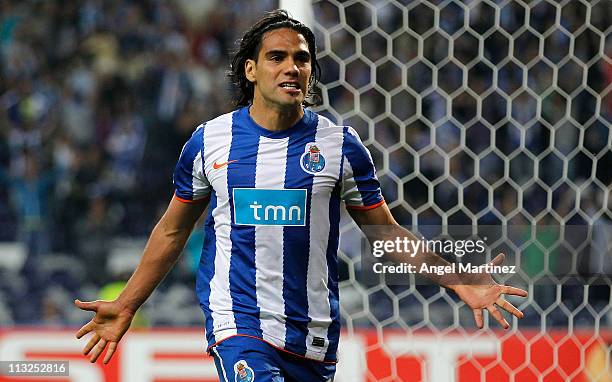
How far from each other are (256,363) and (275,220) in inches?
16.9

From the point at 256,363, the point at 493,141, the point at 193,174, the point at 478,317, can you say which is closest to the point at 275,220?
the point at 193,174

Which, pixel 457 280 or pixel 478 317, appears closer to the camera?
pixel 478 317

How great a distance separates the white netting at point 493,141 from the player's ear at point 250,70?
0.97 meters

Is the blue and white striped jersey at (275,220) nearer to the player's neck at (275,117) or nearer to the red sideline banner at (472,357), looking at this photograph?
the player's neck at (275,117)

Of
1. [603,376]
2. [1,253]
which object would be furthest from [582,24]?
[1,253]

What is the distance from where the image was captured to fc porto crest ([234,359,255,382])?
9.96ft

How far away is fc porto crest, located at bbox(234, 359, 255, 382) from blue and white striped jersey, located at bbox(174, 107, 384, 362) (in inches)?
3.6

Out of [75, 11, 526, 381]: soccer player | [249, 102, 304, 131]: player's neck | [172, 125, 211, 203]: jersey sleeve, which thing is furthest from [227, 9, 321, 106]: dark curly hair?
[172, 125, 211, 203]: jersey sleeve

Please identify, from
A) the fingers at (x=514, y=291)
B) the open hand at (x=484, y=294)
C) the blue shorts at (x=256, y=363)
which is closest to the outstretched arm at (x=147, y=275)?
the blue shorts at (x=256, y=363)

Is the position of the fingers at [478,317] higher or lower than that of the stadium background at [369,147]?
lower

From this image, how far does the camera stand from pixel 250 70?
3268mm

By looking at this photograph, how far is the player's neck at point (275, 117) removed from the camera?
319 centimetres

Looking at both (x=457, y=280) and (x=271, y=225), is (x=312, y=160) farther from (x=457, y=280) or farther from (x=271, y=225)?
(x=457, y=280)

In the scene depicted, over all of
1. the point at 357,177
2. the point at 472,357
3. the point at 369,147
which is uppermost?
the point at 369,147
